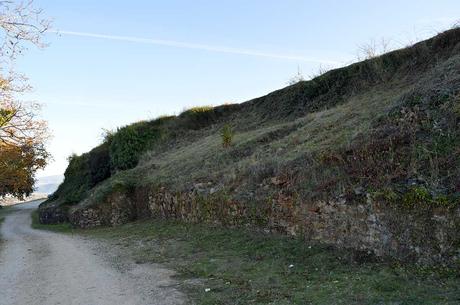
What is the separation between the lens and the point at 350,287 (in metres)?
7.01

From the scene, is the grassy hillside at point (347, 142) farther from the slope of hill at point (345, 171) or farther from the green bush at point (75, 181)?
the green bush at point (75, 181)

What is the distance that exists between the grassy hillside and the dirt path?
3.80 m

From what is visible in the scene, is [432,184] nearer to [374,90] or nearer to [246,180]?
[246,180]

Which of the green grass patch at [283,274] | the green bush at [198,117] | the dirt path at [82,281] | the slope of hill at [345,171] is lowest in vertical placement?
the green grass patch at [283,274]

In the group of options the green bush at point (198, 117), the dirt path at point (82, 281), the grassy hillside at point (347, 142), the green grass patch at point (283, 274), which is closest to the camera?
the green grass patch at point (283, 274)

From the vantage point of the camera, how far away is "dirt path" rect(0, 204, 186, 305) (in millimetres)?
8242

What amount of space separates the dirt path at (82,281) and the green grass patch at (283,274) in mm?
562

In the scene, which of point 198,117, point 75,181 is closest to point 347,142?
point 198,117

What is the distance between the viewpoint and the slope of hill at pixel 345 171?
26.1 feet

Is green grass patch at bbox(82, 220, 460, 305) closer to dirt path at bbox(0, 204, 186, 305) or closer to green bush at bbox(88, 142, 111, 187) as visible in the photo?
dirt path at bbox(0, 204, 186, 305)

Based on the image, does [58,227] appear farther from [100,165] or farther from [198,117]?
[198,117]

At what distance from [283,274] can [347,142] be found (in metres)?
3.85

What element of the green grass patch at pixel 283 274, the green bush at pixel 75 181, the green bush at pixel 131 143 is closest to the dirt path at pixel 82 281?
the green grass patch at pixel 283 274

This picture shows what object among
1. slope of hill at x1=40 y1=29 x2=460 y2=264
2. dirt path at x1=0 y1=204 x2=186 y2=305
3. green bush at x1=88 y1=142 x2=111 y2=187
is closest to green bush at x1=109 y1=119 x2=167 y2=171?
green bush at x1=88 y1=142 x2=111 y2=187
